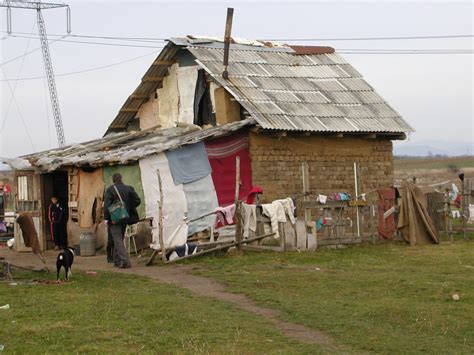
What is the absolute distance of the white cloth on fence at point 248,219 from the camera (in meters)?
19.0

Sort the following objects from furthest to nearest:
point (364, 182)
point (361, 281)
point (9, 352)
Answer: point (364, 182)
point (361, 281)
point (9, 352)

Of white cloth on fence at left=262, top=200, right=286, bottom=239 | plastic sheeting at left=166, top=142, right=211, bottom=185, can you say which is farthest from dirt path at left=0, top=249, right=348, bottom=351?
white cloth on fence at left=262, top=200, right=286, bottom=239

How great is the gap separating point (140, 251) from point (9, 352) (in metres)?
11.0

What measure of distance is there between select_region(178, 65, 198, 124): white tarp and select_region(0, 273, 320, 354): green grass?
1066 cm

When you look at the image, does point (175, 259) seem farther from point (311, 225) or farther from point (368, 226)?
point (368, 226)

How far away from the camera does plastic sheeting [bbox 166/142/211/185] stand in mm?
20438

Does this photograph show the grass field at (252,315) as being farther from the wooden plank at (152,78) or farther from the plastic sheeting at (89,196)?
the wooden plank at (152,78)

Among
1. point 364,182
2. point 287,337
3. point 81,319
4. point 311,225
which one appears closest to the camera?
point 287,337

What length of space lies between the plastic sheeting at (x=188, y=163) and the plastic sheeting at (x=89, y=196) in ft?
8.18

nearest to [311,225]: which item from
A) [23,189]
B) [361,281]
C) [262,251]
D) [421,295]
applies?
[262,251]

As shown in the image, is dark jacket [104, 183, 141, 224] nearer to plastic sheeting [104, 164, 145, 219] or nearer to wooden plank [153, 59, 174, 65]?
plastic sheeting [104, 164, 145, 219]

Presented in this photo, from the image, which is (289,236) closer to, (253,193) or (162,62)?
(253,193)

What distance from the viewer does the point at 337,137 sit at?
23.5 m

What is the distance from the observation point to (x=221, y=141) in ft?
70.5
